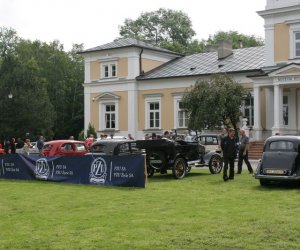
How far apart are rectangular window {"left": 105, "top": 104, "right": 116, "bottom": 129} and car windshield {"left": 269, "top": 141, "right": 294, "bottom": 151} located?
3057 cm

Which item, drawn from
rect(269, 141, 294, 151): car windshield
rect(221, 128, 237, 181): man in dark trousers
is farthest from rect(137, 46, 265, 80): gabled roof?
rect(269, 141, 294, 151): car windshield

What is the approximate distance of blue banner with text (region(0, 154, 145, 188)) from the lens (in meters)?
17.8

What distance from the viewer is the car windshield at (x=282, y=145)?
17.4 m

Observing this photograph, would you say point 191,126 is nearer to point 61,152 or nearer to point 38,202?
point 61,152

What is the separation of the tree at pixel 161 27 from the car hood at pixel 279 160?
63.8 m

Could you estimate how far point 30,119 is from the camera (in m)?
53.3

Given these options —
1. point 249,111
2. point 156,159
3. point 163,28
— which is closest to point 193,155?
point 156,159

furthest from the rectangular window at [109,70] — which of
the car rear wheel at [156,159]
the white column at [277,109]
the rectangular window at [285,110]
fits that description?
the car rear wheel at [156,159]

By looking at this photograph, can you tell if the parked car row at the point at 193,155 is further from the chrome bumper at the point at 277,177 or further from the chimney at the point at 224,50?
the chimney at the point at 224,50

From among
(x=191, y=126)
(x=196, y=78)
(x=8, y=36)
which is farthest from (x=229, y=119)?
(x=8, y=36)

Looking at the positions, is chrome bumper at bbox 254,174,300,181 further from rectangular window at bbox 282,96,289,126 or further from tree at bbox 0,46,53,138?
tree at bbox 0,46,53,138

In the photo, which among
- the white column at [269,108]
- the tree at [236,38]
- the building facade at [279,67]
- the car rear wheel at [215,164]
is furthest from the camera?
the tree at [236,38]

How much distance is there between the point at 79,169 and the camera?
1941 cm

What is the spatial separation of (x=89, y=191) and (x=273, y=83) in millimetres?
22443
